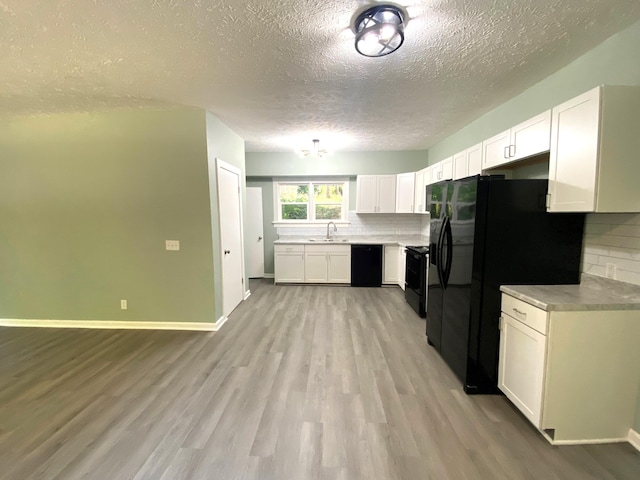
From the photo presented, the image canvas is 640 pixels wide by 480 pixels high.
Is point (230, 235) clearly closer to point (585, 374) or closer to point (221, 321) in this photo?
point (221, 321)

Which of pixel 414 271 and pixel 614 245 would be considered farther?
pixel 414 271

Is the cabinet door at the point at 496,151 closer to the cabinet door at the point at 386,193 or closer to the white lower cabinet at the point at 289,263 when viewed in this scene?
the cabinet door at the point at 386,193

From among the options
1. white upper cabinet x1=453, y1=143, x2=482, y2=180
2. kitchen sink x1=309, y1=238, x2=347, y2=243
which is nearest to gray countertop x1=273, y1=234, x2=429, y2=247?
kitchen sink x1=309, y1=238, x2=347, y2=243

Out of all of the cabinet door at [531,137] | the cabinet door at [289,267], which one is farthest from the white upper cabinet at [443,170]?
the cabinet door at [289,267]

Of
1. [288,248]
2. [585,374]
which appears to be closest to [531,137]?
[585,374]

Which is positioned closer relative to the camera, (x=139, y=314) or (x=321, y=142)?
(x=139, y=314)

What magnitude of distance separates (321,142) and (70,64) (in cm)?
317

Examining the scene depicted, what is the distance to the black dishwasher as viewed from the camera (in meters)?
5.25

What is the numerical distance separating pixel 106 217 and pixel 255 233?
2.93 metres

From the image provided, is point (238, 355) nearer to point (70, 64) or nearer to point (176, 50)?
point (176, 50)

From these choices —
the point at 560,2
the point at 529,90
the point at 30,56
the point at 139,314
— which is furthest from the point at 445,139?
the point at 139,314

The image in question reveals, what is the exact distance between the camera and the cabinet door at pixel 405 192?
5.09 m

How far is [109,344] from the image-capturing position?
3.05m

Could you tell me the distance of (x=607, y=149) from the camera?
5.40 ft
